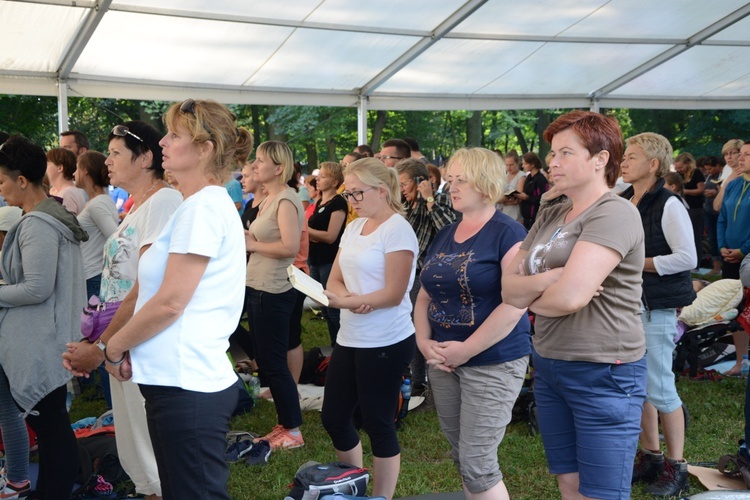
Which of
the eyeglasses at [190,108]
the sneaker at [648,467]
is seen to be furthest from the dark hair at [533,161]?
the eyeglasses at [190,108]

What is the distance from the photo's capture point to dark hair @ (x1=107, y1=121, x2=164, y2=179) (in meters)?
3.17

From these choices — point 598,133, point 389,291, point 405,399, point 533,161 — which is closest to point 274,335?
point 405,399

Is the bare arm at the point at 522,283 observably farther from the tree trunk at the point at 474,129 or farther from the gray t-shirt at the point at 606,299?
the tree trunk at the point at 474,129

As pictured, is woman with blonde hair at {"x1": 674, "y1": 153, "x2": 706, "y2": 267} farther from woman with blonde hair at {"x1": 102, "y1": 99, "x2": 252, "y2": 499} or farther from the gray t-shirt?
woman with blonde hair at {"x1": 102, "y1": 99, "x2": 252, "y2": 499}

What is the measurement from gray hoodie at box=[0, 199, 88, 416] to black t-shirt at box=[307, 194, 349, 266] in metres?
3.14

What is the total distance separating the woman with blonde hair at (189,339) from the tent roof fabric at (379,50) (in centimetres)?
598

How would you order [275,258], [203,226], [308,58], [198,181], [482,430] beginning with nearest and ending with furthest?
[203,226] < [198,181] < [482,430] < [275,258] < [308,58]

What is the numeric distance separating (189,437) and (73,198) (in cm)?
364

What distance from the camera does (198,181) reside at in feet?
8.02

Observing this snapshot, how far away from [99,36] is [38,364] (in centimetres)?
579

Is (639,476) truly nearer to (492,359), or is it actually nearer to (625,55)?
(492,359)

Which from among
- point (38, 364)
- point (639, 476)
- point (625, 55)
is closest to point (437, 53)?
point (625, 55)

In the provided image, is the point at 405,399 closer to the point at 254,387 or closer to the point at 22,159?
the point at 254,387

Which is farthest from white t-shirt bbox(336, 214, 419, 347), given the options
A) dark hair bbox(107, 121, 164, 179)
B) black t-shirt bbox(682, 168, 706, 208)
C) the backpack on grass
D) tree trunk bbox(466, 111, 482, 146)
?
tree trunk bbox(466, 111, 482, 146)
